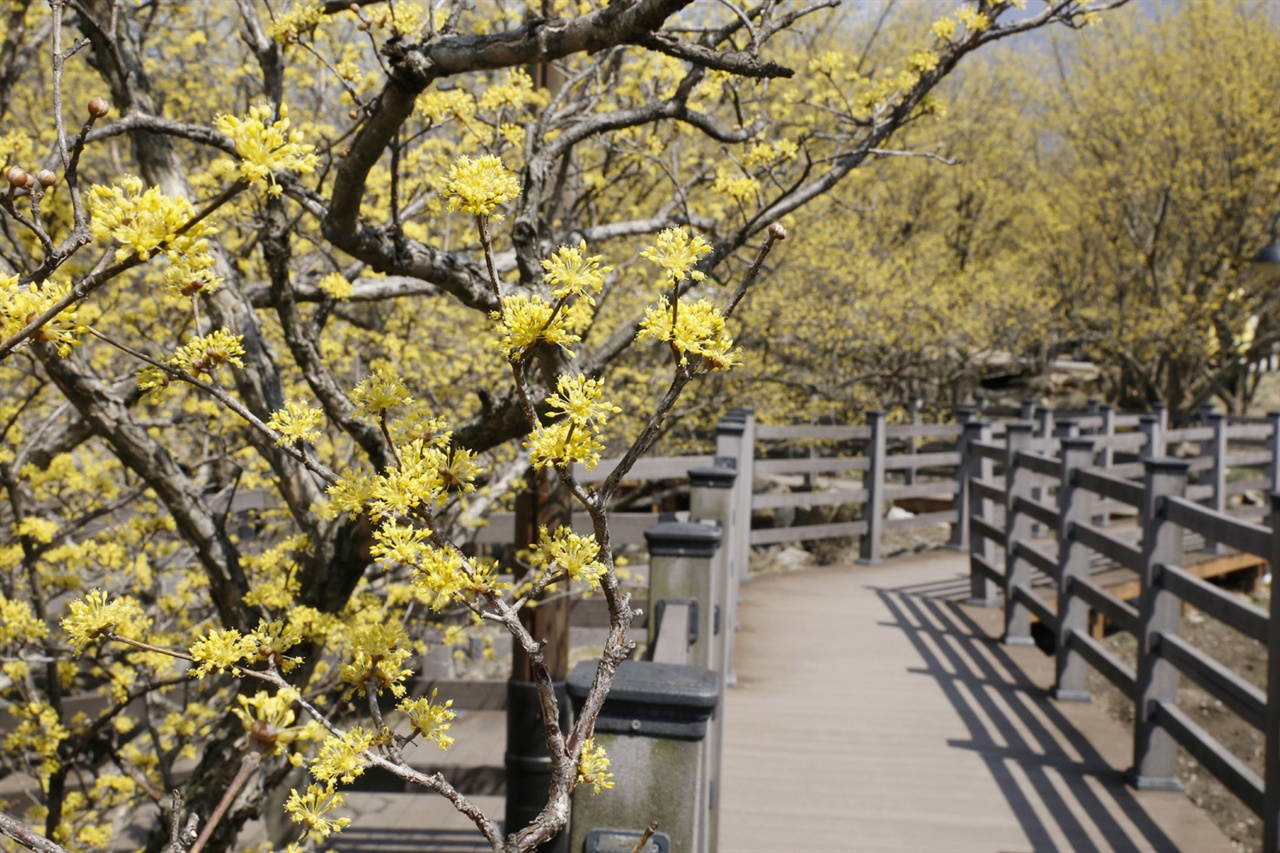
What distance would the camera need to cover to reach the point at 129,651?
397 cm

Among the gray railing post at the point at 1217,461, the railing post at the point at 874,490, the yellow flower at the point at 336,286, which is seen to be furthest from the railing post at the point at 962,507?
the yellow flower at the point at 336,286

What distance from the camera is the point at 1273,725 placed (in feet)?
11.6

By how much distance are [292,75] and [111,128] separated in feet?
10.8

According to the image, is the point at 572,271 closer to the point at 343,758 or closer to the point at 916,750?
the point at 343,758

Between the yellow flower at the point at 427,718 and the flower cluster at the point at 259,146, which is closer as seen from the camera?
the flower cluster at the point at 259,146

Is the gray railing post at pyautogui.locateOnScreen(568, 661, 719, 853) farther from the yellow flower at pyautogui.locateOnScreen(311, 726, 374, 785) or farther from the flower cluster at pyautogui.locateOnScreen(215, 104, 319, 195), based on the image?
the flower cluster at pyautogui.locateOnScreen(215, 104, 319, 195)

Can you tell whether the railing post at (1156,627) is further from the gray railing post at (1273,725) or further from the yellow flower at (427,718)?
the yellow flower at (427,718)

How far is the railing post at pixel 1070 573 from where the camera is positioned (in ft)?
18.5

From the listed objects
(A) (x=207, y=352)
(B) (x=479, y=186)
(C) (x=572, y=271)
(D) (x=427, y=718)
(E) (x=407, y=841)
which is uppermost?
(B) (x=479, y=186)

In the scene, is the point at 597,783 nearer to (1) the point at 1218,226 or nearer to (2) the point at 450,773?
(2) the point at 450,773

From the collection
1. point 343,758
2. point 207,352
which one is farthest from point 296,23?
point 343,758

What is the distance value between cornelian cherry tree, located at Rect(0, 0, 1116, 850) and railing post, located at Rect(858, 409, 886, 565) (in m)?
3.48

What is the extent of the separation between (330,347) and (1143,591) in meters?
4.23

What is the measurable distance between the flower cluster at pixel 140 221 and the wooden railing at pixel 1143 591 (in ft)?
11.7
